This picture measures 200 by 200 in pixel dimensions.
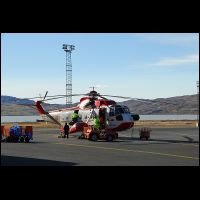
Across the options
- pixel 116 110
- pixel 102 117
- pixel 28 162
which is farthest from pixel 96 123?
pixel 28 162

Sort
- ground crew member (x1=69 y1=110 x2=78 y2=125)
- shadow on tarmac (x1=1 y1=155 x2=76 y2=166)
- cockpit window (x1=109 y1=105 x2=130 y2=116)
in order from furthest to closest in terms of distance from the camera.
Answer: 1. ground crew member (x1=69 y1=110 x2=78 y2=125)
2. cockpit window (x1=109 y1=105 x2=130 y2=116)
3. shadow on tarmac (x1=1 y1=155 x2=76 y2=166)

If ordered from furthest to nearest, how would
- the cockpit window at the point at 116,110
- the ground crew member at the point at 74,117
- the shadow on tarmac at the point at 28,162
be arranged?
the ground crew member at the point at 74,117 < the cockpit window at the point at 116,110 < the shadow on tarmac at the point at 28,162

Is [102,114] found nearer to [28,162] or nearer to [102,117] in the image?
[102,117]

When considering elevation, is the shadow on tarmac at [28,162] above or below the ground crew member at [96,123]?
below

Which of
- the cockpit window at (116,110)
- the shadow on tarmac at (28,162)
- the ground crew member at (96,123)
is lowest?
the shadow on tarmac at (28,162)

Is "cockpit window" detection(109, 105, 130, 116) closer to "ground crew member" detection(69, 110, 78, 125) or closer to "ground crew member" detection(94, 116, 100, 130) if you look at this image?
"ground crew member" detection(94, 116, 100, 130)

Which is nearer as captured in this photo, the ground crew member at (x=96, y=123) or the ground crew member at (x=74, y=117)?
the ground crew member at (x=96, y=123)

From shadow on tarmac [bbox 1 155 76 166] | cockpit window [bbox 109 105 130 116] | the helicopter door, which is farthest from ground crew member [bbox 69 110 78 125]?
→ shadow on tarmac [bbox 1 155 76 166]

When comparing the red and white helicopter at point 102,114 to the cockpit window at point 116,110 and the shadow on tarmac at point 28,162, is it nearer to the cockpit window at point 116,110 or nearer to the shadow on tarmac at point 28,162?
the cockpit window at point 116,110

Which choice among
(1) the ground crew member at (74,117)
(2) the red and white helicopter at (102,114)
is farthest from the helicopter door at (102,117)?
(1) the ground crew member at (74,117)
